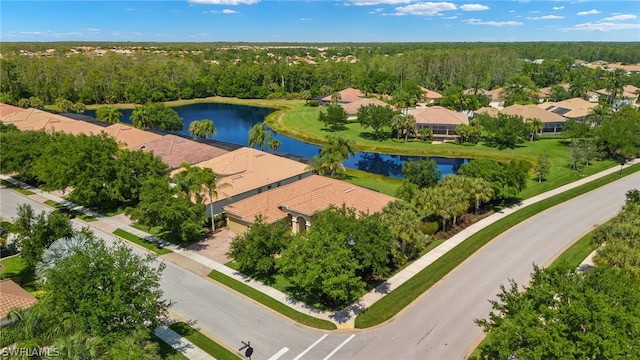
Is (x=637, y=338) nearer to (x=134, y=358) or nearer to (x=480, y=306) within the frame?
(x=480, y=306)

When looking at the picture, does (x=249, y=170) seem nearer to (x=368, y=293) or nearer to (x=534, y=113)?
(x=368, y=293)

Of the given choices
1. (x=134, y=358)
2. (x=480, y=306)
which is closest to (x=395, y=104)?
(x=480, y=306)

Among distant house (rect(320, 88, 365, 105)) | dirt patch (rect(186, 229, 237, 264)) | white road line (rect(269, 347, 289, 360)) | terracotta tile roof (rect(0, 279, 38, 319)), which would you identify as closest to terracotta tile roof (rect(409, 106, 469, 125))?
distant house (rect(320, 88, 365, 105))

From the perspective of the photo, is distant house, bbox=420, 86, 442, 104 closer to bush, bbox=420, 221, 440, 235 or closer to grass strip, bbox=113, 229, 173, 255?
bush, bbox=420, 221, 440, 235

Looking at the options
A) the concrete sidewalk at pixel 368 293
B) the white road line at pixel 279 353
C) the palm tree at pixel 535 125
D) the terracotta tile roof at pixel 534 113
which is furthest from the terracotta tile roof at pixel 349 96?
the white road line at pixel 279 353

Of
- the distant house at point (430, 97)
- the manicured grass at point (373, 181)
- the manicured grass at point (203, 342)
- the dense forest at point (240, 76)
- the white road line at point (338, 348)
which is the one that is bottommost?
the manicured grass at point (203, 342)

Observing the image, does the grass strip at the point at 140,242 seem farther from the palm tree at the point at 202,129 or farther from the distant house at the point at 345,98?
the distant house at the point at 345,98
